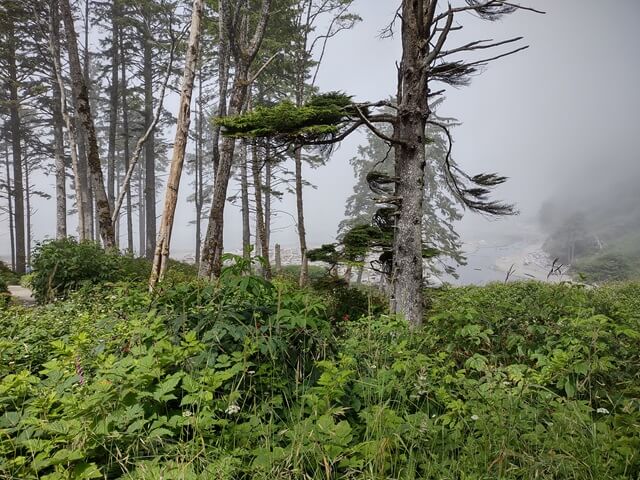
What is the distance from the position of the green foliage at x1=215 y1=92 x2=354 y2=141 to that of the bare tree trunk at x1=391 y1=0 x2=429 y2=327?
1.19 metres

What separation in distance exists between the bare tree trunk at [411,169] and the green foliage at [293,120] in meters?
1.19

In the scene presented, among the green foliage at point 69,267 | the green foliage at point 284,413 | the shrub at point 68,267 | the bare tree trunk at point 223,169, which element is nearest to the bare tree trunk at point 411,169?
the green foliage at point 284,413

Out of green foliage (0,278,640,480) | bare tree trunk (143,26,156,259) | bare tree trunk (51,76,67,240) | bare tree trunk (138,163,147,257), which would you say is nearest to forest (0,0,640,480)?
green foliage (0,278,640,480)

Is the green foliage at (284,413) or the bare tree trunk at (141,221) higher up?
the bare tree trunk at (141,221)

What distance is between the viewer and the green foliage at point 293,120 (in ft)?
17.2

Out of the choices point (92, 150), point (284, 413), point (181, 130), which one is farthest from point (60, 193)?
point (284, 413)

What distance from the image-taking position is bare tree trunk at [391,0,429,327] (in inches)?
229

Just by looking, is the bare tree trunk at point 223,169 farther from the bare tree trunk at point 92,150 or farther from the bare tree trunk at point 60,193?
the bare tree trunk at point 60,193

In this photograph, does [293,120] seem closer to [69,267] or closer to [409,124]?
[409,124]

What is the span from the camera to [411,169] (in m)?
5.96

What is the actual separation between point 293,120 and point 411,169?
7.93 feet

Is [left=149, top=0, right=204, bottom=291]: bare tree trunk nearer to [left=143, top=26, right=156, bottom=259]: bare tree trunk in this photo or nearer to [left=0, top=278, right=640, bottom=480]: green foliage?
[left=0, top=278, right=640, bottom=480]: green foliage

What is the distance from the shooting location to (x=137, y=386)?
6.23ft

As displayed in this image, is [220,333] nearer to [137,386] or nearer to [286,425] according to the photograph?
[137,386]
